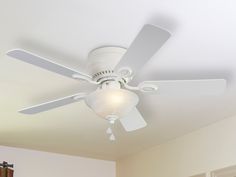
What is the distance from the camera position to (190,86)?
2.05m

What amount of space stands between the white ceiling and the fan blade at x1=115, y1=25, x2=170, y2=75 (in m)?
0.20

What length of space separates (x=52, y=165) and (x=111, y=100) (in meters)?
2.47

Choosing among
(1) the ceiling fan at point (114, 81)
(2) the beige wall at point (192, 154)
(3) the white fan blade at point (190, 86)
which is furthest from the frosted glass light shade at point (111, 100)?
(2) the beige wall at point (192, 154)

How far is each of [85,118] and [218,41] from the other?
4.71ft

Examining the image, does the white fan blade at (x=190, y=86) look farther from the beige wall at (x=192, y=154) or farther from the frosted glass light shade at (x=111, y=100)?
the beige wall at (x=192, y=154)

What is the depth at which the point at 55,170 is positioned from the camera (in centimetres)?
419

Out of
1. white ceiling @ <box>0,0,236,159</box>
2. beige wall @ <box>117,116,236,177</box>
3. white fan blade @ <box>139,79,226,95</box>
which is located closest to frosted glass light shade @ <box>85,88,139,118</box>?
white fan blade @ <box>139,79,226,95</box>

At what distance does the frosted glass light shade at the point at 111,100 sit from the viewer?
1.95 meters

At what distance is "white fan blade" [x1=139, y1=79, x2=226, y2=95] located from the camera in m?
2.01

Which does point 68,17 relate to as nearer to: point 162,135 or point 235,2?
point 235,2

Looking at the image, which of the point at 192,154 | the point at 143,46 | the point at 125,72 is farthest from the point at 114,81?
the point at 192,154

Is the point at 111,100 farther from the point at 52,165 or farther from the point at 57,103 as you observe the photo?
the point at 52,165

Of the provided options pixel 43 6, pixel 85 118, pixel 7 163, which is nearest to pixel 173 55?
pixel 43 6

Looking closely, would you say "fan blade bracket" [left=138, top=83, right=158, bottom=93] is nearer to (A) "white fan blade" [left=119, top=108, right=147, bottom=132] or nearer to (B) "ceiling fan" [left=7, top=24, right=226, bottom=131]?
(B) "ceiling fan" [left=7, top=24, right=226, bottom=131]
